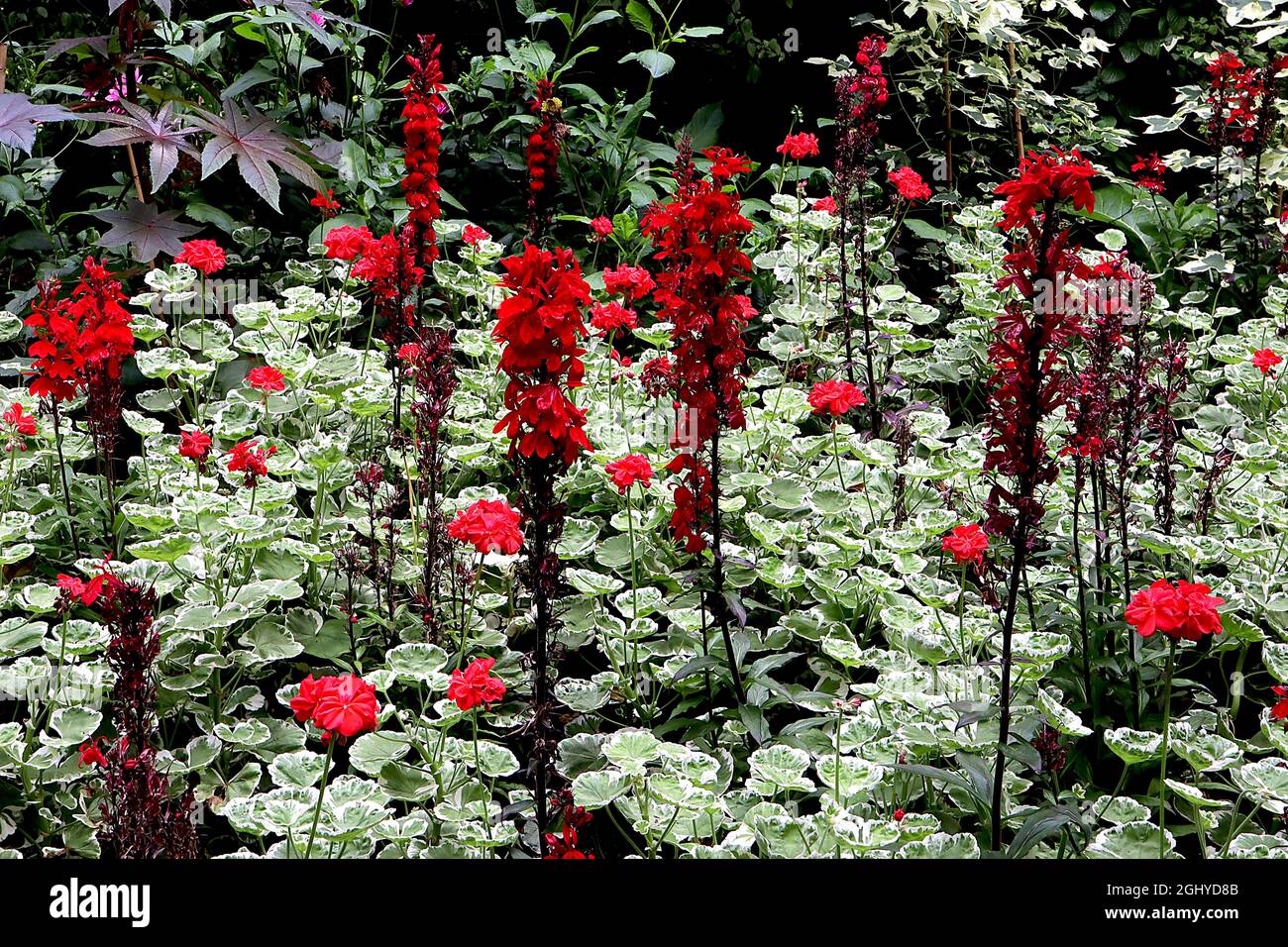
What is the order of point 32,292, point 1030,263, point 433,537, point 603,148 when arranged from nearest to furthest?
1. point 1030,263
2. point 433,537
3. point 32,292
4. point 603,148

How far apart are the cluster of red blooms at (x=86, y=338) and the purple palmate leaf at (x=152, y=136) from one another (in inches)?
15.2

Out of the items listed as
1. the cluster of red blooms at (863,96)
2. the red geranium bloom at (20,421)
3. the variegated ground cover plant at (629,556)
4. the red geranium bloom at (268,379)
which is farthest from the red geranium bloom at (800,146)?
the red geranium bloom at (20,421)

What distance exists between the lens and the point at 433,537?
2.58m

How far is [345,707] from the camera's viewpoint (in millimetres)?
1629

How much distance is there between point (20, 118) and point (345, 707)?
5.85 feet

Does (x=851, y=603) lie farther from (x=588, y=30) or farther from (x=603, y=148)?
(x=588, y=30)

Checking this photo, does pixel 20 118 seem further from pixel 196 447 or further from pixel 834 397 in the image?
pixel 834 397

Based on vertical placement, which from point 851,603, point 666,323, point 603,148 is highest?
point 603,148

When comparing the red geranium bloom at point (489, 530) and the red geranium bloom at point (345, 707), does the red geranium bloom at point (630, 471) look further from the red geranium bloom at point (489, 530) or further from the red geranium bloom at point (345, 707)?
Result: the red geranium bloom at point (345, 707)

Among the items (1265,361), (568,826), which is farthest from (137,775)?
(1265,361)

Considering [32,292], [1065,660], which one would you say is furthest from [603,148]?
[1065,660]

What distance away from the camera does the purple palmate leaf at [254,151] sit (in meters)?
2.87

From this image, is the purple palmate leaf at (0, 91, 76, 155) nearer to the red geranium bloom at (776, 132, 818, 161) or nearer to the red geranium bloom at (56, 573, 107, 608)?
the red geranium bloom at (56, 573, 107, 608)
